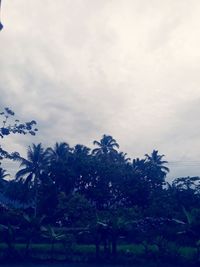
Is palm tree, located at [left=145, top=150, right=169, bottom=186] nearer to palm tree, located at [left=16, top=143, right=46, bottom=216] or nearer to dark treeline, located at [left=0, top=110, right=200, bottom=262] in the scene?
dark treeline, located at [left=0, top=110, right=200, bottom=262]

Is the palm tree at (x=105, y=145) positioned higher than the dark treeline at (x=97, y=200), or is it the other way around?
the palm tree at (x=105, y=145)

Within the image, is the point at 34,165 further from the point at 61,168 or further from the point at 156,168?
the point at 156,168

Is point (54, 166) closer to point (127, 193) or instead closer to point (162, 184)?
point (127, 193)

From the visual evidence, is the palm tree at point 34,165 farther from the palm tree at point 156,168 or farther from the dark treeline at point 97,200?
the palm tree at point 156,168

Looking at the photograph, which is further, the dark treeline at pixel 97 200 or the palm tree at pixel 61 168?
the palm tree at pixel 61 168

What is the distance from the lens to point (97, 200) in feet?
115

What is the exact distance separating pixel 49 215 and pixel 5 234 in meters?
9.92

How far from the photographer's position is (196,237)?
76.4 ft

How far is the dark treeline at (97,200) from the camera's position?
2412 centimetres

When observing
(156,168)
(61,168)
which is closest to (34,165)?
(61,168)

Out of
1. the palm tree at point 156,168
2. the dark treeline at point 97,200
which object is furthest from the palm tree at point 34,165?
the palm tree at point 156,168

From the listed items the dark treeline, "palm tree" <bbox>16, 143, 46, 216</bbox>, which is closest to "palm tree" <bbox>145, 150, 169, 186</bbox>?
the dark treeline

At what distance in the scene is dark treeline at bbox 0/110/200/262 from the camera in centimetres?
2412

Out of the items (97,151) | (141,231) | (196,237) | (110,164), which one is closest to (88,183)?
(110,164)
